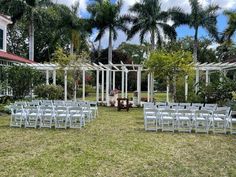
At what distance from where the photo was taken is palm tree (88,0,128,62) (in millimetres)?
34812

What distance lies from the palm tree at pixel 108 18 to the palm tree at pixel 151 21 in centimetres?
129

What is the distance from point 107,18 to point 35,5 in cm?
729

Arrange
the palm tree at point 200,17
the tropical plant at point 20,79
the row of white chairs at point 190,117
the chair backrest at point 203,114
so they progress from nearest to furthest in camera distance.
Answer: the chair backrest at point 203,114, the row of white chairs at point 190,117, the tropical plant at point 20,79, the palm tree at point 200,17

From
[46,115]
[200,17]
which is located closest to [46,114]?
[46,115]

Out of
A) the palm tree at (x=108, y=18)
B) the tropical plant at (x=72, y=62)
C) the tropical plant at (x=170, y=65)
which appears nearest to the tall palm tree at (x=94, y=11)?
the palm tree at (x=108, y=18)

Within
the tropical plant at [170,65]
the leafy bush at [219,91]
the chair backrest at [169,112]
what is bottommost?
the chair backrest at [169,112]

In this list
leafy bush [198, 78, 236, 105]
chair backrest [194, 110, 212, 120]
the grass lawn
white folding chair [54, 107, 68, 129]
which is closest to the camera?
the grass lawn

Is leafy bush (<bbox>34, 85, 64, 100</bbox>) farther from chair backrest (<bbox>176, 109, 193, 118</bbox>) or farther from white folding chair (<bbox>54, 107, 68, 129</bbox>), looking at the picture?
chair backrest (<bbox>176, 109, 193, 118</bbox>)

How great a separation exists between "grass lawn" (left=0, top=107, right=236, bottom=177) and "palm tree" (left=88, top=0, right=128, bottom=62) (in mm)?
23664

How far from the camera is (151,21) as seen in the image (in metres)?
33.8

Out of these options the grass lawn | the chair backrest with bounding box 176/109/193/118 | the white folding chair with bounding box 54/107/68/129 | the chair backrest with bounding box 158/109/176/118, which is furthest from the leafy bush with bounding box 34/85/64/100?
the chair backrest with bounding box 176/109/193/118

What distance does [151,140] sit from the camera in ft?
35.1

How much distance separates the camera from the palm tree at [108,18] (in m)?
34.8

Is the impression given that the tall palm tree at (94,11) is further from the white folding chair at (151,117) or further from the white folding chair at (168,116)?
the white folding chair at (168,116)
